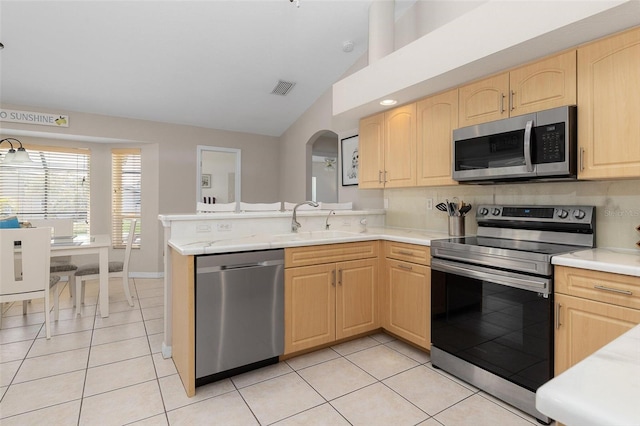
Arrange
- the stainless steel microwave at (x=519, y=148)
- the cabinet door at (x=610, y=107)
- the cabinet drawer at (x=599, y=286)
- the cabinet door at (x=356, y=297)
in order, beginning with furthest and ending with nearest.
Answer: the cabinet door at (x=356, y=297) < the stainless steel microwave at (x=519, y=148) < the cabinet door at (x=610, y=107) < the cabinet drawer at (x=599, y=286)

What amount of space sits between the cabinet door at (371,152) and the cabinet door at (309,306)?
124 centimetres

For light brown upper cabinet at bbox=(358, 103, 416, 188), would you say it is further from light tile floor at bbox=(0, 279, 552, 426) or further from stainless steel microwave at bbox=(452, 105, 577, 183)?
light tile floor at bbox=(0, 279, 552, 426)

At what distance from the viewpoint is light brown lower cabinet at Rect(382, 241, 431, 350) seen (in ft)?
8.41

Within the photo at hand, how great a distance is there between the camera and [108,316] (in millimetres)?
3555

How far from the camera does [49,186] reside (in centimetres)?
496

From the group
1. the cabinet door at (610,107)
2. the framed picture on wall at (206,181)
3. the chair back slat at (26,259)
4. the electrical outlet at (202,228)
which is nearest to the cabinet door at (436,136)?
the cabinet door at (610,107)

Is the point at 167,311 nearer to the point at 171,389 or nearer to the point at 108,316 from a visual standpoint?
the point at 171,389

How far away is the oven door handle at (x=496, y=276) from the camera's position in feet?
6.10

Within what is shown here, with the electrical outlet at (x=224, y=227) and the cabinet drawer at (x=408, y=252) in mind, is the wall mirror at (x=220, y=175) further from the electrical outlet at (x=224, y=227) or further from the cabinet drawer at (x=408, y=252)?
the cabinet drawer at (x=408, y=252)

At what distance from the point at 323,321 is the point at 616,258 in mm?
1850

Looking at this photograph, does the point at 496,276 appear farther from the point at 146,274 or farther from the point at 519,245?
the point at 146,274

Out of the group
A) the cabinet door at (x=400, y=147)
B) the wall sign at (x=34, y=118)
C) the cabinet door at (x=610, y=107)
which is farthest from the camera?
the wall sign at (x=34, y=118)

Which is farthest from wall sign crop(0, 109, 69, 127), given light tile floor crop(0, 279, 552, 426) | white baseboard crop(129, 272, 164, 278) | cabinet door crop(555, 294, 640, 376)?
cabinet door crop(555, 294, 640, 376)

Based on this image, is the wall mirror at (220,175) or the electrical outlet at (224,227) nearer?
the electrical outlet at (224,227)
